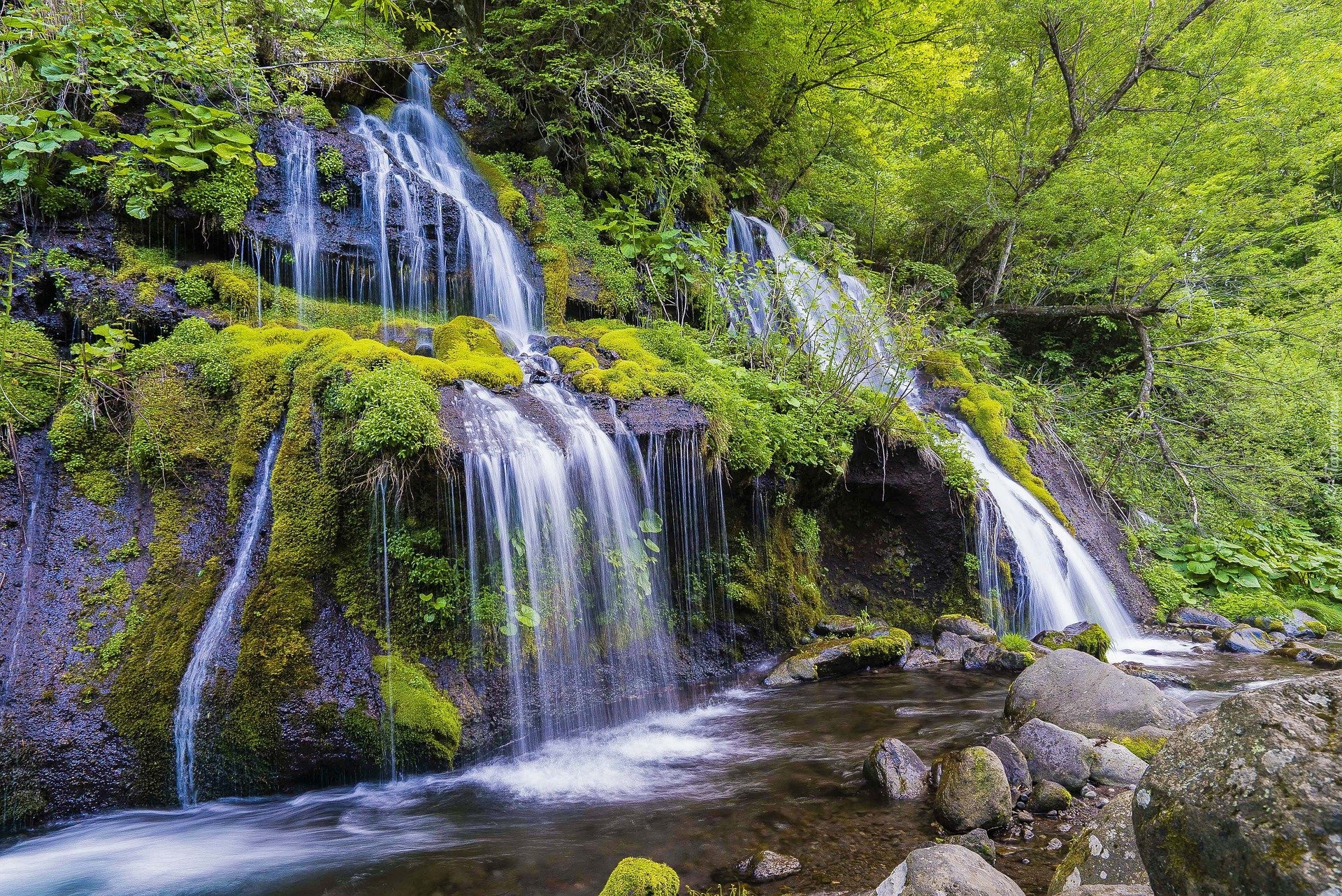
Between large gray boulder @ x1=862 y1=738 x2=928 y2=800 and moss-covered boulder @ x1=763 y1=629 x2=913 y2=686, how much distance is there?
2.23 m

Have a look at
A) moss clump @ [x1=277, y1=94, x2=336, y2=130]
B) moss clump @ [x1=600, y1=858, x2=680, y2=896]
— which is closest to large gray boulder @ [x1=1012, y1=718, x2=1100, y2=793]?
moss clump @ [x1=600, y1=858, x2=680, y2=896]

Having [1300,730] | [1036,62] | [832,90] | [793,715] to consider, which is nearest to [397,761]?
[793,715]

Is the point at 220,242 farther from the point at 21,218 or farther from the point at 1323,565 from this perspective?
the point at 1323,565

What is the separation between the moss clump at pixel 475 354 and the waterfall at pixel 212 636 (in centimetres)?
163

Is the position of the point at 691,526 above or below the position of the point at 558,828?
above

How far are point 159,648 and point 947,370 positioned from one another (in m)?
11.8

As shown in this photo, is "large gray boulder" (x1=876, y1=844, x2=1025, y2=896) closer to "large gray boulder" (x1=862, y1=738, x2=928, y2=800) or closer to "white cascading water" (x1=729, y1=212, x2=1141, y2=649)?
"large gray boulder" (x1=862, y1=738, x2=928, y2=800)

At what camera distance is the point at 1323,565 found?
36.9 feet

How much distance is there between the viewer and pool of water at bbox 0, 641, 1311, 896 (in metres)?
3.40

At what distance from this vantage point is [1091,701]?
4.79 metres

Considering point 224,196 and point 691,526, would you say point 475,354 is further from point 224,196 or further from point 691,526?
point 224,196

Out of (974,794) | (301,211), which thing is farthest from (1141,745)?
(301,211)

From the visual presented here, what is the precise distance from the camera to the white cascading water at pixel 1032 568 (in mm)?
8438

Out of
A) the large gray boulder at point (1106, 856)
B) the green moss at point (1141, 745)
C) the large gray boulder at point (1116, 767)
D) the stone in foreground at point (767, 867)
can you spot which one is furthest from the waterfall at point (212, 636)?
the green moss at point (1141, 745)
